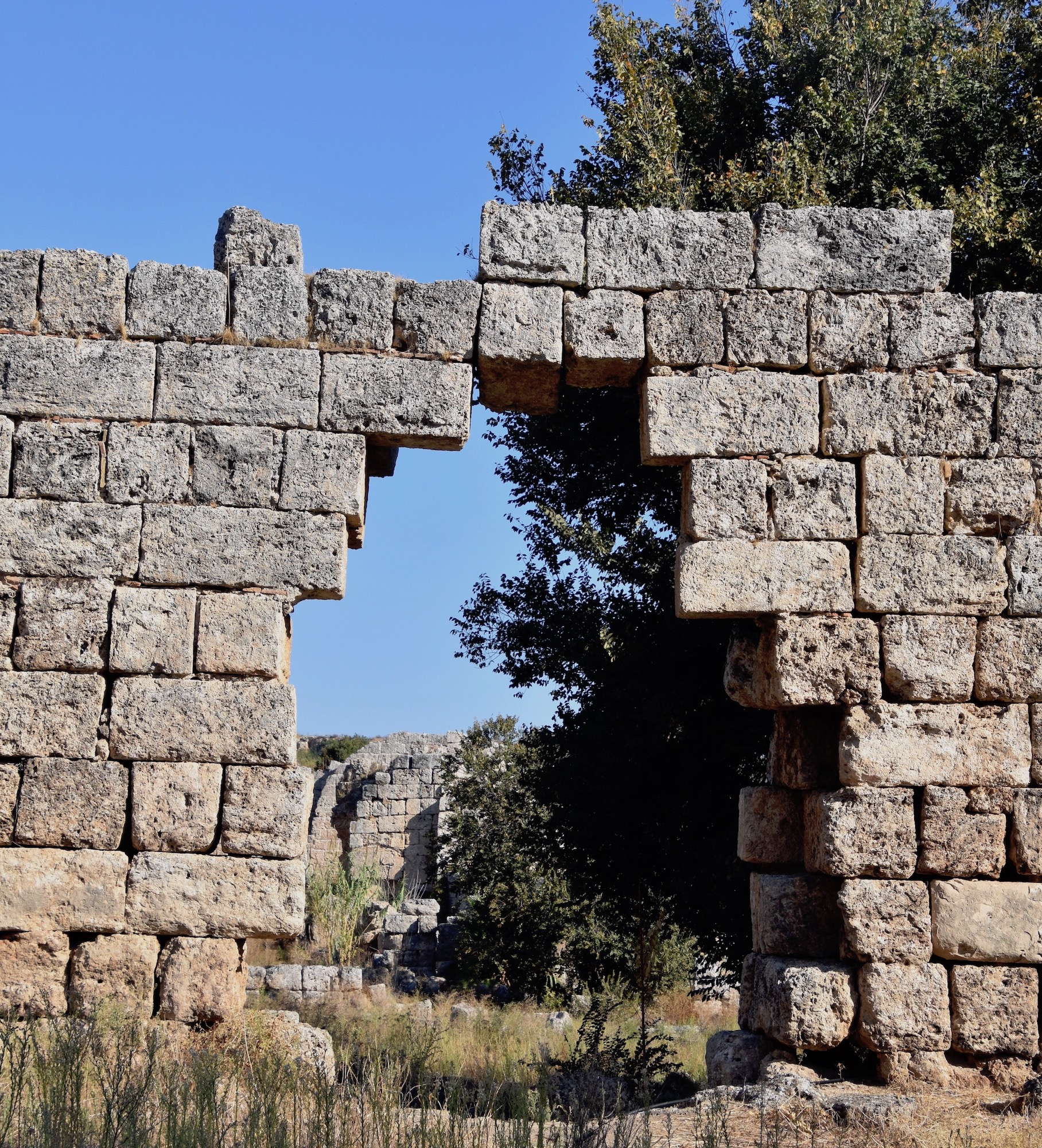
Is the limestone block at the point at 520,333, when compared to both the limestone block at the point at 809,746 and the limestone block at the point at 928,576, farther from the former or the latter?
the limestone block at the point at 809,746

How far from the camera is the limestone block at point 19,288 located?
6844 millimetres

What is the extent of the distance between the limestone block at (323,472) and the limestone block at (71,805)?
171 cm

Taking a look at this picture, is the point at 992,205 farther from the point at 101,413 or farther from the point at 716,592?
the point at 101,413

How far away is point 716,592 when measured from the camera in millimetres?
6598

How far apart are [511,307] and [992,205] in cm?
590

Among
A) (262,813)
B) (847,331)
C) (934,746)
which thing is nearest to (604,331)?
(847,331)

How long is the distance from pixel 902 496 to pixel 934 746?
137cm

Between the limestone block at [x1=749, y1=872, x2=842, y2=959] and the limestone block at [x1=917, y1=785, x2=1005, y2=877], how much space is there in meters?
0.55

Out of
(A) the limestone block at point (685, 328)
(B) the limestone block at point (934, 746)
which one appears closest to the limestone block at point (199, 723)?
(A) the limestone block at point (685, 328)

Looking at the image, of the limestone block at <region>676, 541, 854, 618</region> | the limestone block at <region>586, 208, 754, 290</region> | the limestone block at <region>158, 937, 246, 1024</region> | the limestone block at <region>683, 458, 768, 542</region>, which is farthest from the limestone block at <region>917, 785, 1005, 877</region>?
the limestone block at <region>158, 937, 246, 1024</region>

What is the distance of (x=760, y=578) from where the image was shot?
6.64m

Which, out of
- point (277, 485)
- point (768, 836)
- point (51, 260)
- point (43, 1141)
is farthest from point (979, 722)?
point (51, 260)

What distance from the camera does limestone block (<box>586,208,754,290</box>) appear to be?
702cm

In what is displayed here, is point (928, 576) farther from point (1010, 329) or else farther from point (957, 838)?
point (1010, 329)
